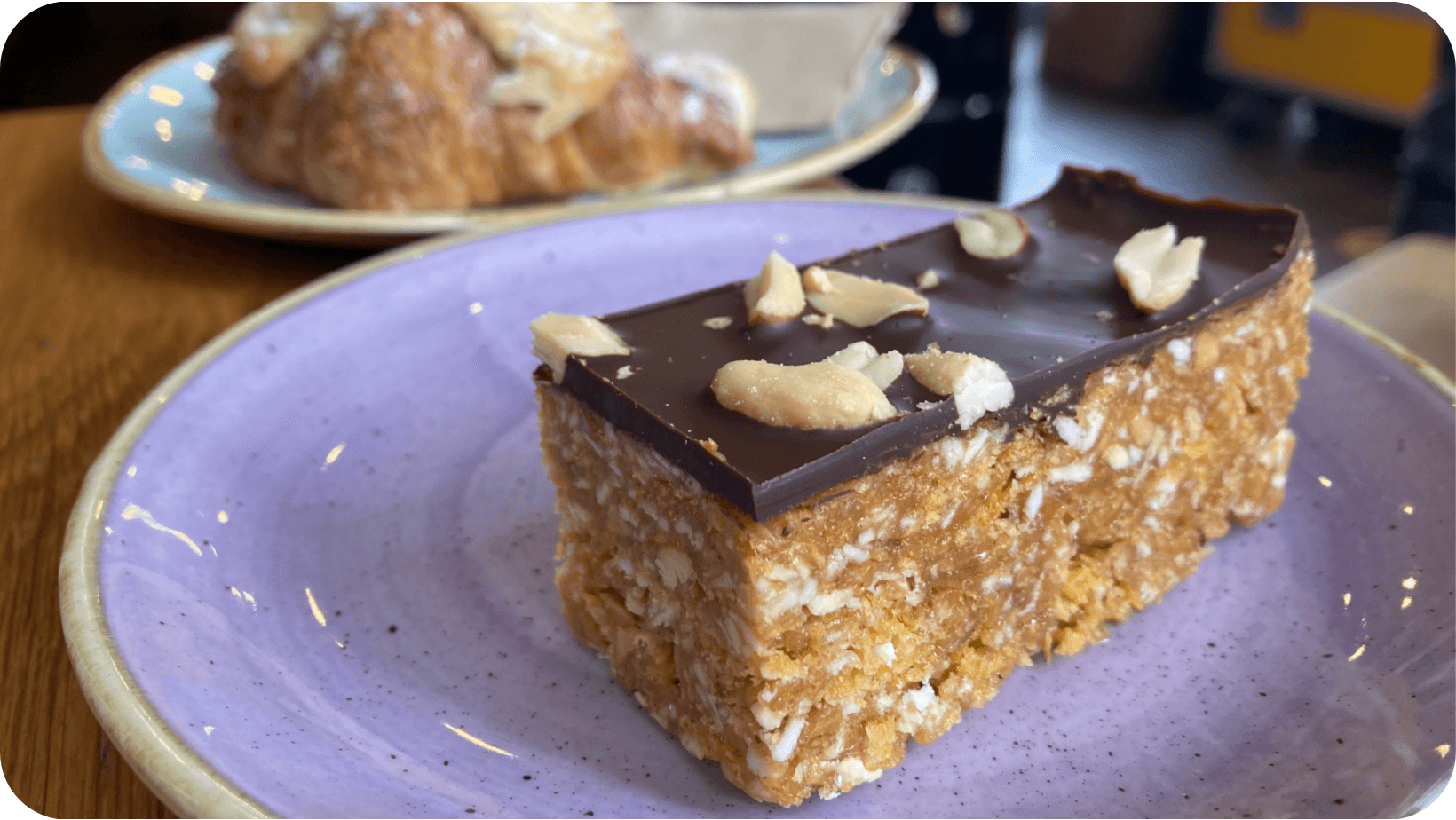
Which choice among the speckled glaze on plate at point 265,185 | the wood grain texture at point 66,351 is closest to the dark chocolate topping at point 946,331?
the wood grain texture at point 66,351

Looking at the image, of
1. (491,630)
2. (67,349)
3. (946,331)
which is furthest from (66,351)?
(946,331)

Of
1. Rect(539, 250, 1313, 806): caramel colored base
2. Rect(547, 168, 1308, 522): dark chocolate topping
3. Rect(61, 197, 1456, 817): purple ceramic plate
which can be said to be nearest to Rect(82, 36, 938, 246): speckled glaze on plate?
Rect(61, 197, 1456, 817): purple ceramic plate

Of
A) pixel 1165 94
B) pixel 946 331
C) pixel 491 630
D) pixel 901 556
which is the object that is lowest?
pixel 1165 94

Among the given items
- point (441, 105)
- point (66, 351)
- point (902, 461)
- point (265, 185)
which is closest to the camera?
point (902, 461)

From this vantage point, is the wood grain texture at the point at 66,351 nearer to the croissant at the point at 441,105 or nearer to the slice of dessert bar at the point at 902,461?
the croissant at the point at 441,105

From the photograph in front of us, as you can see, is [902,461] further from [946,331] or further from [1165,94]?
[1165,94]

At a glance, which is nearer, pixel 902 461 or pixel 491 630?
pixel 902 461

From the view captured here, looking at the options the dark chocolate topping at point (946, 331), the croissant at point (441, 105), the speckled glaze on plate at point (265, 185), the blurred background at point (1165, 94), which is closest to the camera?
the dark chocolate topping at point (946, 331)
